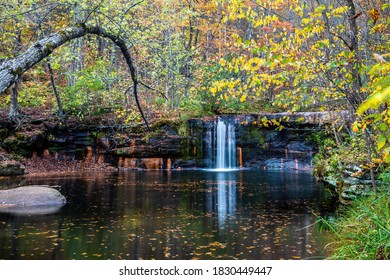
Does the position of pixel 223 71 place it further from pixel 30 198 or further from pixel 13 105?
pixel 30 198

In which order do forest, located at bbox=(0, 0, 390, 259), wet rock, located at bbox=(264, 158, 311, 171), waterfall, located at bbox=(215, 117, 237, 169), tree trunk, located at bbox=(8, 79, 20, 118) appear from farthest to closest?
1. waterfall, located at bbox=(215, 117, 237, 169)
2. wet rock, located at bbox=(264, 158, 311, 171)
3. tree trunk, located at bbox=(8, 79, 20, 118)
4. forest, located at bbox=(0, 0, 390, 259)

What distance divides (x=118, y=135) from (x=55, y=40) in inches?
697

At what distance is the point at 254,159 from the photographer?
22.8 meters

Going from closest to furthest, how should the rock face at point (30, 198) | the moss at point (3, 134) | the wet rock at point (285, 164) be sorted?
the rock face at point (30, 198)
the moss at point (3, 134)
the wet rock at point (285, 164)

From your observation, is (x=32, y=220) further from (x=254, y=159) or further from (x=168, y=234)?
(x=254, y=159)

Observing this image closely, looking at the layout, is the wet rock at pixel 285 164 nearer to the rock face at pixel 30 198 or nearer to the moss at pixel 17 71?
the rock face at pixel 30 198

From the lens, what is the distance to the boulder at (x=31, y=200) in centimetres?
1022

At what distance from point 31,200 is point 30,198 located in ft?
0.27

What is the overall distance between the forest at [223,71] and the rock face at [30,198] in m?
3.42

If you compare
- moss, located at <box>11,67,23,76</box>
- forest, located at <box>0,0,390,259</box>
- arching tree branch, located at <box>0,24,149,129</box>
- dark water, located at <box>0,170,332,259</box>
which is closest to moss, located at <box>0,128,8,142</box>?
forest, located at <box>0,0,390,259</box>

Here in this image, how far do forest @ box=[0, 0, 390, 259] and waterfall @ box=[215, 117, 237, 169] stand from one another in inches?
54.9

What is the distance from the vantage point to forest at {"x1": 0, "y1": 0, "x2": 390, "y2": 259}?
191 inches

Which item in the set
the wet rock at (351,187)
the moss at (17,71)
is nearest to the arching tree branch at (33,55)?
the moss at (17,71)

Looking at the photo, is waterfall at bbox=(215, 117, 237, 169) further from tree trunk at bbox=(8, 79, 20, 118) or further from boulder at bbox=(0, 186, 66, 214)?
boulder at bbox=(0, 186, 66, 214)
